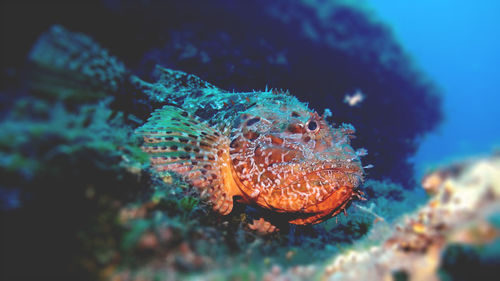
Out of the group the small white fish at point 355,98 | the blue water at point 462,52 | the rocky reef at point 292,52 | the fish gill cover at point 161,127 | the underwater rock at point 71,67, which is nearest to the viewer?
the fish gill cover at point 161,127

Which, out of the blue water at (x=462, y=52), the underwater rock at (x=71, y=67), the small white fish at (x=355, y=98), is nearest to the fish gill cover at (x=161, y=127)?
the underwater rock at (x=71, y=67)

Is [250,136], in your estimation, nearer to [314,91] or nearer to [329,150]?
[329,150]

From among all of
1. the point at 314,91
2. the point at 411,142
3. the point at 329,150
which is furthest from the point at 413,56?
the point at 329,150

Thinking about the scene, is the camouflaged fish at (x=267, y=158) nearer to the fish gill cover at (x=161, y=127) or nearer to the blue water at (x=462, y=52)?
the fish gill cover at (x=161, y=127)


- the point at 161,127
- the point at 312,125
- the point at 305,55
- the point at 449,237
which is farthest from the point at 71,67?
the point at 305,55

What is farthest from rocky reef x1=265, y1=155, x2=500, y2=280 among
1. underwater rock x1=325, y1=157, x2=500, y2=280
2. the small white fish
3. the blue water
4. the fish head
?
the blue water

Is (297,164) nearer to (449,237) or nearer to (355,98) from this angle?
A: (449,237)
